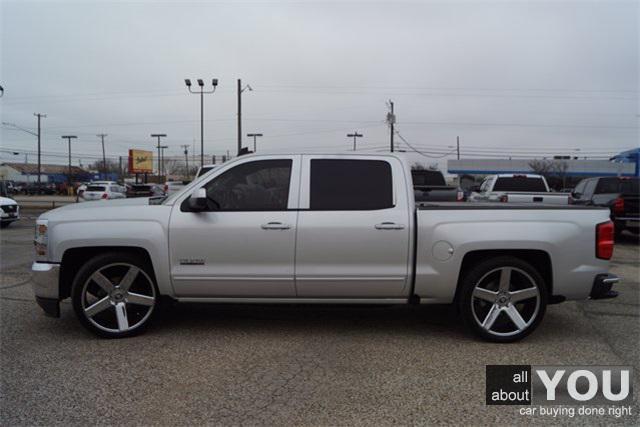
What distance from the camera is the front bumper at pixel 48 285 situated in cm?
461

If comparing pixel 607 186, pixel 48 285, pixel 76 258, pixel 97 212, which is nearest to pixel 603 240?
pixel 97 212

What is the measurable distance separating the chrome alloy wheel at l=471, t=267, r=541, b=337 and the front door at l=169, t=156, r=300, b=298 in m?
1.81

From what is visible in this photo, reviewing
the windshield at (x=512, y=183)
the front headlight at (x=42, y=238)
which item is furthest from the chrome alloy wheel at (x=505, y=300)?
the windshield at (x=512, y=183)

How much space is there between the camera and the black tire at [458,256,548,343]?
178 inches

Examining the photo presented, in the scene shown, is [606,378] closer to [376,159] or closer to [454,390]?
[454,390]

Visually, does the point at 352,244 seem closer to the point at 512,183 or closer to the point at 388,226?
the point at 388,226

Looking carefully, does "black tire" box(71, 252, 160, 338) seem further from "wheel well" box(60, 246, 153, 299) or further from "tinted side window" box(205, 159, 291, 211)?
"tinted side window" box(205, 159, 291, 211)

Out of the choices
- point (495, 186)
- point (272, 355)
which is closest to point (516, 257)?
point (272, 355)

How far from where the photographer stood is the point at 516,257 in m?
4.68

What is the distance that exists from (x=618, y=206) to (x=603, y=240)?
31.0 ft

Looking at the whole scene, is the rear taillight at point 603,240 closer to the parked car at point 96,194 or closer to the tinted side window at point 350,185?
the tinted side window at point 350,185

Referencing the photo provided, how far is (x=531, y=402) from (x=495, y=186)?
507 inches

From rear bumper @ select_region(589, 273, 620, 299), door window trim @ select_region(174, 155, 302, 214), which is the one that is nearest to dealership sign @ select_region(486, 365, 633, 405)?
rear bumper @ select_region(589, 273, 620, 299)

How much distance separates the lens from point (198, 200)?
175 inches
